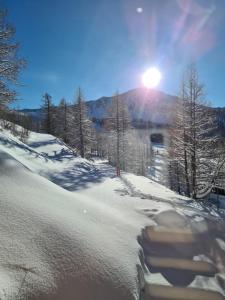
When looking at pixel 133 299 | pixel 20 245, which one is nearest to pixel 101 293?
pixel 133 299

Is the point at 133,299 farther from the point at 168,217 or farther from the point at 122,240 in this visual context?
the point at 168,217

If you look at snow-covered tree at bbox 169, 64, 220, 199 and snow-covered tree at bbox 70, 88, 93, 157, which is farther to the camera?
snow-covered tree at bbox 70, 88, 93, 157

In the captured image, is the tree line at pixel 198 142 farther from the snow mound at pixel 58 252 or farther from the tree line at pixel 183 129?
the snow mound at pixel 58 252

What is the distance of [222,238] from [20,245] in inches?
222

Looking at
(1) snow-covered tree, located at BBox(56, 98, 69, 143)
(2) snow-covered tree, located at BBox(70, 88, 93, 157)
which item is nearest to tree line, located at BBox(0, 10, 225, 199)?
(2) snow-covered tree, located at BBox(70, 88, 93, 157)

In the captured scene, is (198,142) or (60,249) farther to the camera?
(198,142)


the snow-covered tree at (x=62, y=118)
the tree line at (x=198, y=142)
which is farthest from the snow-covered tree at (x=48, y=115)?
the tree line at (x=198, y=142)

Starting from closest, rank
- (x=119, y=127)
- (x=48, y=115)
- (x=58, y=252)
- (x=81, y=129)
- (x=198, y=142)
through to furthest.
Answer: (x=58, y=252)
(x=198, y=142)
(x=119, y=127)
(x=81, y=129)
(x=48, y=115)

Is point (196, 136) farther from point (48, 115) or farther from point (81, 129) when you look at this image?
point (48, 115)

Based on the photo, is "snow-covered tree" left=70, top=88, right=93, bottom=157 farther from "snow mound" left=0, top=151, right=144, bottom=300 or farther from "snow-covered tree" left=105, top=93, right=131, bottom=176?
"snow mound" left=0, top=151, right=144, bottom=300

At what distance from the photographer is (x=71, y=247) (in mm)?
4004

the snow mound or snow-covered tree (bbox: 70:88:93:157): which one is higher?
snow-covered tree (bbox: 70:88:93:157)

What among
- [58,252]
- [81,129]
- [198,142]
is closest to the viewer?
[58,252]

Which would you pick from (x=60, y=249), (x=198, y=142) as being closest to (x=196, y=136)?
(x=198, y=142)
